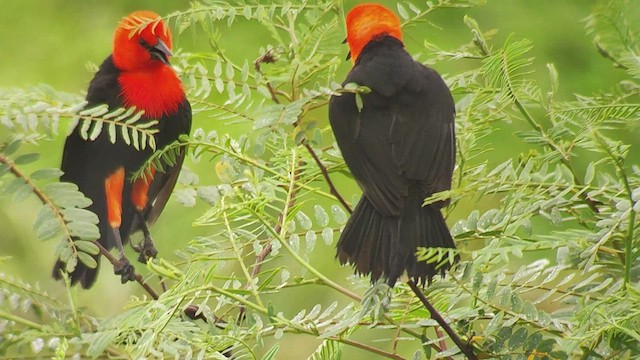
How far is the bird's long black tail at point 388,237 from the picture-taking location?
1.02 metres

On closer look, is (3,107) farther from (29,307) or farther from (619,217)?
(619,217)

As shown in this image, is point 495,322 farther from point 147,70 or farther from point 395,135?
point 147,70

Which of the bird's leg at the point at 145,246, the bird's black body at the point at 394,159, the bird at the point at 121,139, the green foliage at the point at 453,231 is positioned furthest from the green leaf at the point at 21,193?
the bird's leg at the point at 145,246

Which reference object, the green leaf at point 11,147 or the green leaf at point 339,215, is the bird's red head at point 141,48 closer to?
the green leaf at point 339,215

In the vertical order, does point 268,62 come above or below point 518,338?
Answer: above

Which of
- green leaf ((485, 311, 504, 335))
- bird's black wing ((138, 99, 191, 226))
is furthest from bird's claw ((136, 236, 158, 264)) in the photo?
green leaf ((485, 311, 504, 335))

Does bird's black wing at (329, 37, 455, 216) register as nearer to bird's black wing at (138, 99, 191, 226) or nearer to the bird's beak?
bird's black wing at (138, 99, 191, 226)

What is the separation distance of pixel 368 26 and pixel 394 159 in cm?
26

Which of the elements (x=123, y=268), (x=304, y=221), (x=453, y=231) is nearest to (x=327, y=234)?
(x=304, y=221)

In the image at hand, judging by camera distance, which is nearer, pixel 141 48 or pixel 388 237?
pixel 388 237

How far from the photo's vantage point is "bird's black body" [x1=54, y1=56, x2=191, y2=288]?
1.47m

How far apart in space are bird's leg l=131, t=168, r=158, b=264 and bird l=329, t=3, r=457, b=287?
0.51m

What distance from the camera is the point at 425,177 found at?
3.70 ft

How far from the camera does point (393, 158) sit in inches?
44.6
